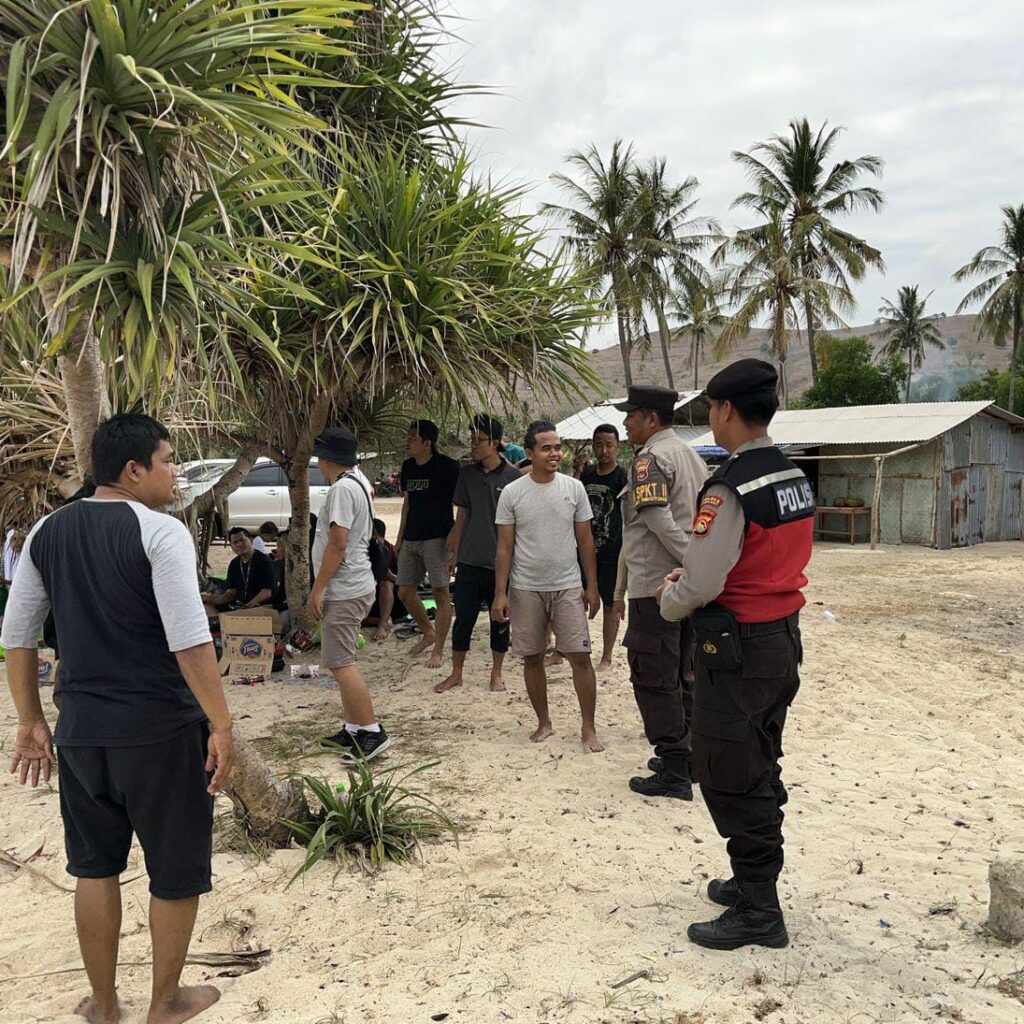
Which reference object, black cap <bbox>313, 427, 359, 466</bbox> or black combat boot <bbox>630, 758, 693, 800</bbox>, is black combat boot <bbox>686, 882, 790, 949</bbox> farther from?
black cap <bbox>313, 427, 359, 466</bbox>

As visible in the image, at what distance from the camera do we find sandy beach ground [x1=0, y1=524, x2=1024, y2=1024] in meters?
2.56

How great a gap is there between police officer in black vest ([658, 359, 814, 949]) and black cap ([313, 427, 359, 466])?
2.43 meters

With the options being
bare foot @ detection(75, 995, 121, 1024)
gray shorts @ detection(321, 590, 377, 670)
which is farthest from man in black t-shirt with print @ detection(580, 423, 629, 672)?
bare foot @ detection(75, 995, 121, 1024)

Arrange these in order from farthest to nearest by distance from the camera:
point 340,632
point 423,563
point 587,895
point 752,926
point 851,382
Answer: point 851,382, point 423,563, point 340,632, point 587,895, point 752,926

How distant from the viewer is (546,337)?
614cm

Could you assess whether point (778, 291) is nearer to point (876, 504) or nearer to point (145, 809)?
A: point (876, 504)

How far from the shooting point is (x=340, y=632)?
4574 mm

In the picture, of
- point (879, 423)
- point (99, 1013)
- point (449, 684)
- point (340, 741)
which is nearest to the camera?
point (99, 1013)

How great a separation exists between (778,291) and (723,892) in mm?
26244

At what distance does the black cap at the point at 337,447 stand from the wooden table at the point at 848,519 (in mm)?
15242

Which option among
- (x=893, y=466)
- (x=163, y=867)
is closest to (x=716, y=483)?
(x=163, y=867)

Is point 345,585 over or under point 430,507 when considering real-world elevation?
under

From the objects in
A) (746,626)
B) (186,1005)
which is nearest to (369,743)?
(186,1005)

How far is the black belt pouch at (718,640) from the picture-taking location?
2.70 meters
